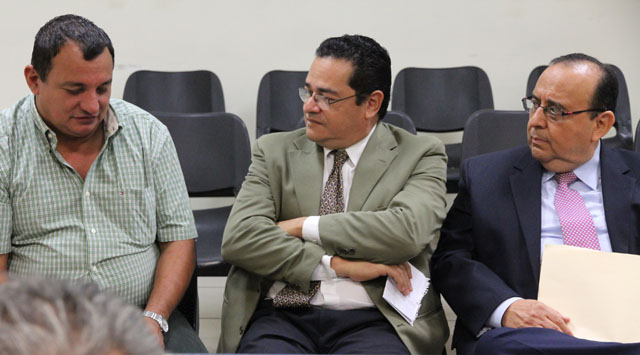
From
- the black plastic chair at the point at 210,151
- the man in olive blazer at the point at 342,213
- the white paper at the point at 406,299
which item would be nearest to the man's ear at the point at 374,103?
the man in olive blazer at the point at 342,213

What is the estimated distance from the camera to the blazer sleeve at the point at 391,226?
2211 mm

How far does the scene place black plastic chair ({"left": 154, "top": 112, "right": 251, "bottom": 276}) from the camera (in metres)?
3.43

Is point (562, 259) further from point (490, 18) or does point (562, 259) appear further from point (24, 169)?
point (490, 18)

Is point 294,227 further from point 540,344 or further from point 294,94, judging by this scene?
point 294,94

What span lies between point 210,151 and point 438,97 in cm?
169

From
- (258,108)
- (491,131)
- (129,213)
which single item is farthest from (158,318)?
(258,108)

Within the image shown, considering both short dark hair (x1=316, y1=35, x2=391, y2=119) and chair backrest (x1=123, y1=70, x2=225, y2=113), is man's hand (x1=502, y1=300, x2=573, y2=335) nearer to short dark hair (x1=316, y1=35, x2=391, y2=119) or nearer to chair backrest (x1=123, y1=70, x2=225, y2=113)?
short dark hair (x1=316, y1=35, x2=391, y2=119)

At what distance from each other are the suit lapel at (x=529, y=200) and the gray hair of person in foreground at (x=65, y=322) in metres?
1.90

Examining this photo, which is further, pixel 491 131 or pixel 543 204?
pixel 491 131

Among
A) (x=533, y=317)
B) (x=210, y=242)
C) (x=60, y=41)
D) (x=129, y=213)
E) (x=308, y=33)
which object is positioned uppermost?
(x=60, y=41)

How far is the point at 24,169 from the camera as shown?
209 centimetres

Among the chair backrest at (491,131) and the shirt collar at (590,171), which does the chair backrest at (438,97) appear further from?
the shirt collar at (590,171)

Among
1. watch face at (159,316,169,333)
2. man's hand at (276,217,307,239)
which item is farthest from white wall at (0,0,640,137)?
watch face at (159,316,169,333)

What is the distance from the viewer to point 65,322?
0.48m
